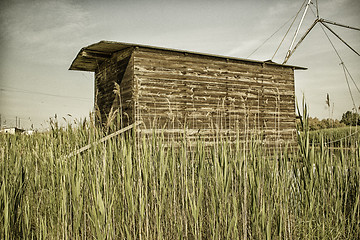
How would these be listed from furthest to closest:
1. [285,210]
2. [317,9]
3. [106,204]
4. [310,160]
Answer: [317,9]
[310,160]
[285,210]
[106,204]

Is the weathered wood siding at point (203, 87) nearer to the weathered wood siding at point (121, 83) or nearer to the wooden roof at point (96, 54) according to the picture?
the wooden roof at point (96, 54)

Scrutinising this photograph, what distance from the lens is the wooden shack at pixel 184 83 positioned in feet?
28.8

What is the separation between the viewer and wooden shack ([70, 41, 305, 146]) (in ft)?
28.8

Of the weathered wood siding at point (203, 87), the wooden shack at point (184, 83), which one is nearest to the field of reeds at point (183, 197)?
the wooden shack at point (184, 83)

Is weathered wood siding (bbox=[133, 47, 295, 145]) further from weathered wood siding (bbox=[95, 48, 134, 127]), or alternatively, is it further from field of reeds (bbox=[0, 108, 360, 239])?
field of reeds (bbox=[0, 108, 360, 239])

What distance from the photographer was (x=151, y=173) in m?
2.35

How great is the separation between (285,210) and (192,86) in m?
7.72

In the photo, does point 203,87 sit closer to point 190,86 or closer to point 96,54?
point 190,86

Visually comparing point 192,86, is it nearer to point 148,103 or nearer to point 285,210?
point 148,103

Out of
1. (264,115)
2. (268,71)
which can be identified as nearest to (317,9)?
(268,71)

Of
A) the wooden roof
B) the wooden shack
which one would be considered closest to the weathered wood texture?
the wooden shack

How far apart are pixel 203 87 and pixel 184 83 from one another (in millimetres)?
785

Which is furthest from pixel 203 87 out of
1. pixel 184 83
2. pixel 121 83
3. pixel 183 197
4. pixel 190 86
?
pixel 183 197

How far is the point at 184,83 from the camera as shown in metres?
9.66
